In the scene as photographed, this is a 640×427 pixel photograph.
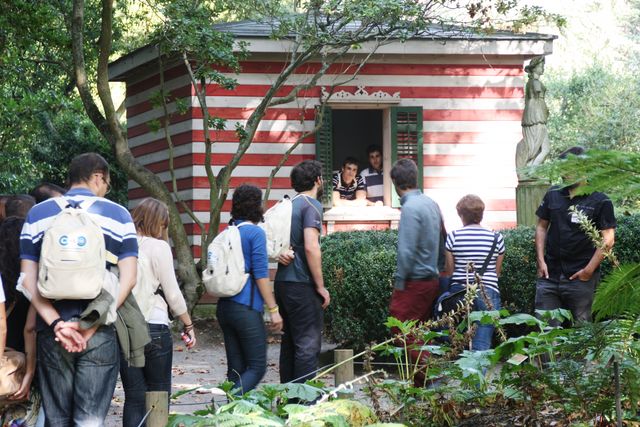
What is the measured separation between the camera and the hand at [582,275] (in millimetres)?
8547

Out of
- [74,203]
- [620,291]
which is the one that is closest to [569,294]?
[74,203]

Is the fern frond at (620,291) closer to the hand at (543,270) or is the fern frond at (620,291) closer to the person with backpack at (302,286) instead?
the person with backpack at (302,286)

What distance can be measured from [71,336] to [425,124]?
511 inches

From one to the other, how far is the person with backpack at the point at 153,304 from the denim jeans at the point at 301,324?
3.74 feet

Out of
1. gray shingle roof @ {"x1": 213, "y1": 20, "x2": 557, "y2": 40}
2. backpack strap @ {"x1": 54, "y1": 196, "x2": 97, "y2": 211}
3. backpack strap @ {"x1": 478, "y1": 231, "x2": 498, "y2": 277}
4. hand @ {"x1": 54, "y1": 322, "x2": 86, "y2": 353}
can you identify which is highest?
gray shingle roof @ {"x1": 213, "y1": 20, "x2": 557, "y2": 40}

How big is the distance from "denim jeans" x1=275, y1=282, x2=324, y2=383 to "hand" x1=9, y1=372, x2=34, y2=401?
108 inches

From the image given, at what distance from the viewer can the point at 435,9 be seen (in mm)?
14734

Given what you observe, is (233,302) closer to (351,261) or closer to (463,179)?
(351,261)

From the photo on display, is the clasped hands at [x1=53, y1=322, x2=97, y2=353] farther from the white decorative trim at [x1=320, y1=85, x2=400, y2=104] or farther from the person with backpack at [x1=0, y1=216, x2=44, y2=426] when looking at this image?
the white decorative trim at [x1=320, y1=85, x2=400, y2=104]

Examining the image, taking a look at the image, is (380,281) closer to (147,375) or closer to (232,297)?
(232,297)

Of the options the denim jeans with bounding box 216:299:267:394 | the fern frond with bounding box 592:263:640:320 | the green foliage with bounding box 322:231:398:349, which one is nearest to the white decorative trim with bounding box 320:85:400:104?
the green foliage with bounding box 322:231:398:349

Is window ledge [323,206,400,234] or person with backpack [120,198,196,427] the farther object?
window ledge [323,206,400,234]

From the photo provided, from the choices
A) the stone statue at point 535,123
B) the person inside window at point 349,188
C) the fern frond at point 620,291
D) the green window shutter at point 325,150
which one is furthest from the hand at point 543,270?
the person inside window at point 349,188

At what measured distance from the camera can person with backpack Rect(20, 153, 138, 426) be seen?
5188 millimetres
